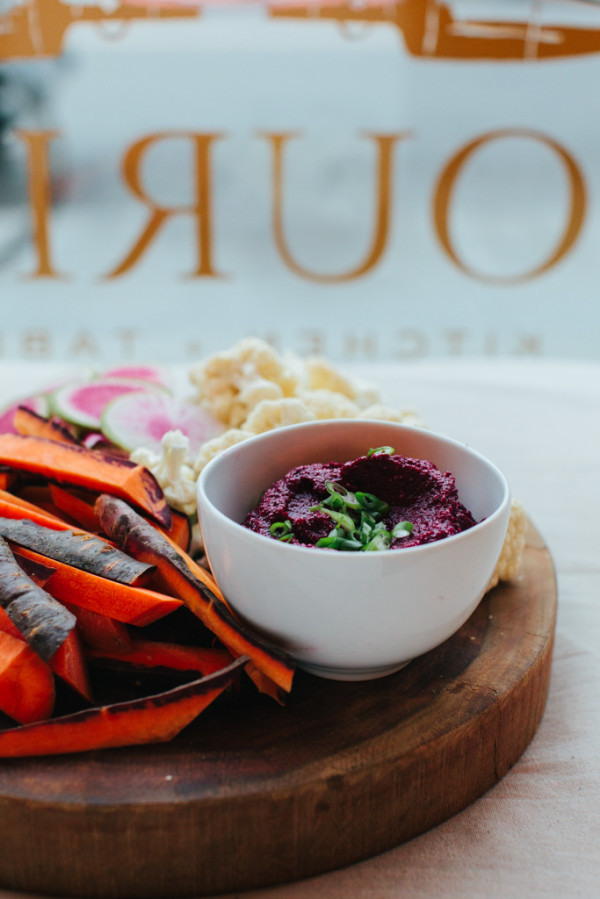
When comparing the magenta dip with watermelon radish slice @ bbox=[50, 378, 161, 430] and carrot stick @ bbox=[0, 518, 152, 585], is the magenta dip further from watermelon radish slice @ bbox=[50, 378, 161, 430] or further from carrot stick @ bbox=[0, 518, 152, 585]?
watermelon radish slice @ bbox=[50, 378, 161, 430]

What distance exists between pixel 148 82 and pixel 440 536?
14.2 feet

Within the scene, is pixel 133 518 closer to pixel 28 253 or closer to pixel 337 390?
pixel 337 390

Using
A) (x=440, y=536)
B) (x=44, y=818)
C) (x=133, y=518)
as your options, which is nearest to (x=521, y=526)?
(x=440, y=536)

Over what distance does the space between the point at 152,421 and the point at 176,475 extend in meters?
0.35

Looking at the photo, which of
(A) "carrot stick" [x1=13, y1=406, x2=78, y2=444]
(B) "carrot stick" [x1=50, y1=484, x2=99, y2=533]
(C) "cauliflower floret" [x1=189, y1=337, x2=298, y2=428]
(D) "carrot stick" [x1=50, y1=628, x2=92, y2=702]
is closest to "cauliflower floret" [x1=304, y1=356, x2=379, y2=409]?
(C) "cauliflower floret" [x1=189, y1=337, x2=298, y2=428]

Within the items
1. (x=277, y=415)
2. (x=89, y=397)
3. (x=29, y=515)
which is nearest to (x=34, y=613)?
(x=29, y=515)

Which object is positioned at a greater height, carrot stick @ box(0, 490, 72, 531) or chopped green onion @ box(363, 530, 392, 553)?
chopped green onion @ box(363, 530, 392, 553)

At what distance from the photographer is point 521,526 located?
1.62 metres

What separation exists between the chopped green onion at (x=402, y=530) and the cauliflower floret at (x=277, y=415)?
1.70ft

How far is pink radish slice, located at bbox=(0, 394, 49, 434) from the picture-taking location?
2.06 meters

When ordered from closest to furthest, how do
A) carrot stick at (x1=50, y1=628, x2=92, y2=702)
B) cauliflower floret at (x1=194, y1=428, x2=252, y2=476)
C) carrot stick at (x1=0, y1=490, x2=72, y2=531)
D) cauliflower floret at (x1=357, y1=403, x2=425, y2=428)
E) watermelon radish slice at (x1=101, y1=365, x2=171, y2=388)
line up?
carrot stick at (x1=50, y1=628, x2=92, y2=702) → carrot stick at (x1=0, y1=490, x2=72, y2=531) → cauliflower floret at (x1=194, y1=428, x2=252, y2=476) → cauliflower floret at (x1=357, y1=403, x2=425, y2=428) → watermelon radish slice at (x1=101, y1=365, x2=171, y2=388)

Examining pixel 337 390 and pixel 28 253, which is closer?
pixel 337 390

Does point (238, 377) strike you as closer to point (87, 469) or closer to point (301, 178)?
point (87, 469)

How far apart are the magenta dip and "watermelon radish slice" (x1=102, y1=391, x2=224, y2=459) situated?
0.56 m
